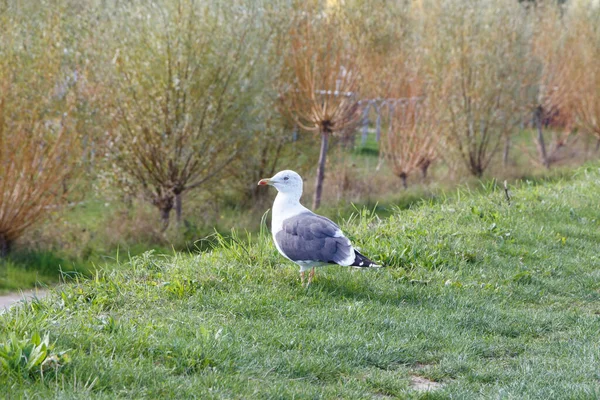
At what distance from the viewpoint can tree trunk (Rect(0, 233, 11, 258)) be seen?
11831 mm

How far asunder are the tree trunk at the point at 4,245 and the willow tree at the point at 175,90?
7.14ft

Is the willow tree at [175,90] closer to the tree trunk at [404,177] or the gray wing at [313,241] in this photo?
the tree trunk at [404,177]

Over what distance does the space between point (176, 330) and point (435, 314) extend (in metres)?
2.01

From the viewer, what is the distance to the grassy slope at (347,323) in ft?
14.2

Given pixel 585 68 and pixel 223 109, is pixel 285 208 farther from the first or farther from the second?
pixel 585 68

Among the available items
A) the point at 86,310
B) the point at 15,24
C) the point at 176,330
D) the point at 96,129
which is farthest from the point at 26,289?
the point at 176,330

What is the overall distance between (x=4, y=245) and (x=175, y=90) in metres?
3.66

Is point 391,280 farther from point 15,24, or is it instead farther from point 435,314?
point 15,24

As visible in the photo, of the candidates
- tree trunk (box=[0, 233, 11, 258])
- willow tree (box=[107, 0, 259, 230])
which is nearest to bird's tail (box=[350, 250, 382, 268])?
willow tree (box=[107, 0, 259, 230])

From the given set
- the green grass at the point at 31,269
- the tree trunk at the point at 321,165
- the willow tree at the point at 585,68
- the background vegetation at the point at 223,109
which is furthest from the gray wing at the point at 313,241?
the willow tree at the point at 585,68

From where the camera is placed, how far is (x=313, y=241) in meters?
5.95

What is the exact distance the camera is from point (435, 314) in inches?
228

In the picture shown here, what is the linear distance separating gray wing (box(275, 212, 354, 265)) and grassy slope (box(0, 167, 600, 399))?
336 mm

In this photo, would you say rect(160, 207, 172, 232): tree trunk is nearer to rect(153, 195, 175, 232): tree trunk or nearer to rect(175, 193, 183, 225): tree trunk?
rect(153, 195, 175, 232): tree trunk
